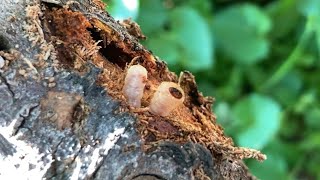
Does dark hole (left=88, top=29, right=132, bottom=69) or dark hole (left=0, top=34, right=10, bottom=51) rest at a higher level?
dark hole (left=88, top=29, right=132, bottom=69)

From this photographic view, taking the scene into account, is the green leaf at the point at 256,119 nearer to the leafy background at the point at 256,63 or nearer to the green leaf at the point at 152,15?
the leafy background at the point at 256,63

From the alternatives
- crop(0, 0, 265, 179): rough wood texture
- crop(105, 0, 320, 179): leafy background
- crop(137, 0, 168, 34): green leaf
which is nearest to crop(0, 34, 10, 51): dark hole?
crop(0, 0, 265, 179): rough wood texture

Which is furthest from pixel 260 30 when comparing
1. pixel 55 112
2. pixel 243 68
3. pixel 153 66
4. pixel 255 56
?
pixel 55 112

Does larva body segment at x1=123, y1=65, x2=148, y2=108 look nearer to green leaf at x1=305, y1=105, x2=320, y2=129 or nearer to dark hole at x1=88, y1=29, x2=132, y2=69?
dark hole at x1=88, y1=29, x2=132, y2=69

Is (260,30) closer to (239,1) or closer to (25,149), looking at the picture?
(239,1)

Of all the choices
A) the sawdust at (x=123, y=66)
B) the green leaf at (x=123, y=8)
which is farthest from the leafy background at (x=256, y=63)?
the sawdust at (x=123, y=66)

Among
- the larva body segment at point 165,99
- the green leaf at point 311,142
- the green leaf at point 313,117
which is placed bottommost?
the larva body segment at point 165,99
